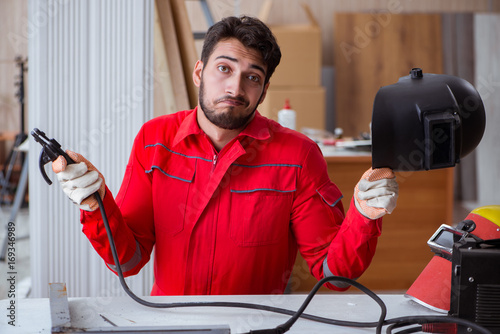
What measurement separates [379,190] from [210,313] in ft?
1.25

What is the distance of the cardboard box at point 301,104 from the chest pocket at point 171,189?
317 centimetres

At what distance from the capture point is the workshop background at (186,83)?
5.13ft

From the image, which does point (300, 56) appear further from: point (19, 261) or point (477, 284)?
point (477, 284)

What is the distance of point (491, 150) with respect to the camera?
199 inches

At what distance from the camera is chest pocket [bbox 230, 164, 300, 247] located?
4.27 feet

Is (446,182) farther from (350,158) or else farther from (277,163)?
(277,163)

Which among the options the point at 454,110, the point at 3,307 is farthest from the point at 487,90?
the point at 3,307

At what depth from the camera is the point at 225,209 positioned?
130 centimetres

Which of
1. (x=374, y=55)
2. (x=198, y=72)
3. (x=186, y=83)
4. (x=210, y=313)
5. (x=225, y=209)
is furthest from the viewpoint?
(x=374, y=55)

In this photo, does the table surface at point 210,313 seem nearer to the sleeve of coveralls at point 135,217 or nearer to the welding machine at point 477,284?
the welding machine at point 477,284

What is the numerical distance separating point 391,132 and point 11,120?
557 cm

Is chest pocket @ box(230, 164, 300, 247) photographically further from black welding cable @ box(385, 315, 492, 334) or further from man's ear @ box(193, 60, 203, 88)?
black welding cable @ box(385, 315, 492, 334)

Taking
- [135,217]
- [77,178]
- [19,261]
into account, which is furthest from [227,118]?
[19,261]

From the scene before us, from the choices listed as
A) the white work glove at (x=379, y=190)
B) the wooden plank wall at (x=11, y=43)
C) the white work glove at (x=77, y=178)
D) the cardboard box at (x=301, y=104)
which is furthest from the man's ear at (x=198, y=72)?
the wooden plank wall at (x=11, y=43)
